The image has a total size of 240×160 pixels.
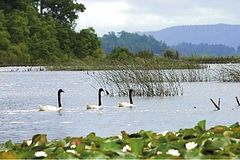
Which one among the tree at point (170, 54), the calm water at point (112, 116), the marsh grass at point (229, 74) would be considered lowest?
the calm water at point (112, 116)

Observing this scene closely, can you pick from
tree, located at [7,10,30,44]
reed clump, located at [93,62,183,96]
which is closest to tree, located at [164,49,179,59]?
tree, located at [7,10,30,44]

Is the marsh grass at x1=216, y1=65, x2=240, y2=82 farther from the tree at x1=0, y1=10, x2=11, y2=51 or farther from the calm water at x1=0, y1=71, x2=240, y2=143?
the tree at x1=0, y1=10, x2=11, y2=51

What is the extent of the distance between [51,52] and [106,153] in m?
98.5

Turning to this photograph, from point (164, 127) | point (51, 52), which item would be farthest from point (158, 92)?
point (51, 52)

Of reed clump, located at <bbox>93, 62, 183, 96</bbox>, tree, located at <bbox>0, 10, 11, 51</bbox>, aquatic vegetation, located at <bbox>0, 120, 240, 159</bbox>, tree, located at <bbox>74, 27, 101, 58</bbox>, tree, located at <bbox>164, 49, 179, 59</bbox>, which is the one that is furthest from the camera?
tree, located at <bbox>74, 27, 101, 58</bbox>

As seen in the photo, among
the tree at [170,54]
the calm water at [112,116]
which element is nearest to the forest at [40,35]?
the tree at [170,54]

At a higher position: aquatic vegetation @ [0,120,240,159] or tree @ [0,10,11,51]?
tree @ [0,10,11,51]

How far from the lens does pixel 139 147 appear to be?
524cm

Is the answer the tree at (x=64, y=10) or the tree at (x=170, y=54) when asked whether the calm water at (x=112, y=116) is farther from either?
the tree at (x=64, y=10)

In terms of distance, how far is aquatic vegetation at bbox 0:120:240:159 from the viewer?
5.02 meters

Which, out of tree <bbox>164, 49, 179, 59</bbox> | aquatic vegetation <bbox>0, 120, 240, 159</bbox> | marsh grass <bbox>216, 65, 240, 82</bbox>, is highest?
tree <bbox>164, 49, 179, 59</bbox>

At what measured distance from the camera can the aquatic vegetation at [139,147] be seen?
5.02m

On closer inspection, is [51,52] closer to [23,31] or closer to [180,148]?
[23,31]

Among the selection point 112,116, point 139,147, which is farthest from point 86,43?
point 139,147
